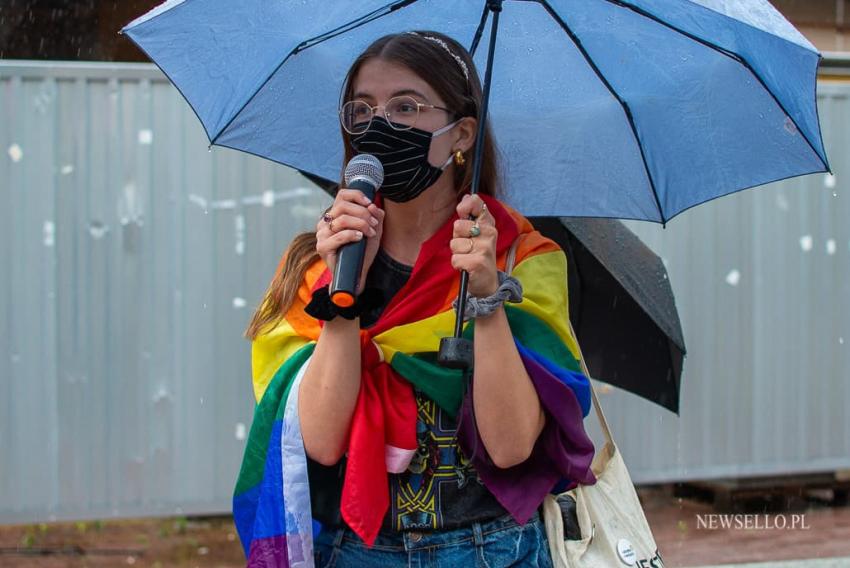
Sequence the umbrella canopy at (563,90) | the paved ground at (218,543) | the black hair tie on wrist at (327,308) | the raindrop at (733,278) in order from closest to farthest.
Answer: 1. the black hair tie on wrist at (327,308)
2. the umbrella canopy at (563,90)
3. the paved ground at (218,543)
4. the raindrop at (733,278)

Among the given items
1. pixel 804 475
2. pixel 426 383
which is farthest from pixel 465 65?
pixel 804 475

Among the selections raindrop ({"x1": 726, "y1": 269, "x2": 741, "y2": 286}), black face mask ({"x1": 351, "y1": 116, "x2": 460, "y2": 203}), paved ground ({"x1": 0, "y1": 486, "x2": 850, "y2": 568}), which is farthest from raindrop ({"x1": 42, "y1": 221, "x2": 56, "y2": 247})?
black face mask ({"x1": 351, "y1": 116, "x2": 460, "y2": 203})

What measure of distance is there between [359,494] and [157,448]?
14.0 feet

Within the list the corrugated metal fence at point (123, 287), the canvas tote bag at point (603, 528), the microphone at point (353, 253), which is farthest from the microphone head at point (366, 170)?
the corrugated metal fence at point (123, 287)

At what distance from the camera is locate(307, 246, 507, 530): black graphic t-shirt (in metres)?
2.31

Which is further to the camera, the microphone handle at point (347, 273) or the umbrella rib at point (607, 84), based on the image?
the umbrella rib at point (607, 84)

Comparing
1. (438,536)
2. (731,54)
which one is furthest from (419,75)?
(438,536)

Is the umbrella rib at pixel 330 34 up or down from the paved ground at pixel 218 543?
up

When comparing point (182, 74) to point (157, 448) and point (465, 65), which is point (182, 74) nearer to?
point (465, 65)

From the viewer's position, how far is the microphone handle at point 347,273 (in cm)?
204

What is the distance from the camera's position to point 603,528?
247 centimetres

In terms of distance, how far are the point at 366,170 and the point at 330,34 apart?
659 mm

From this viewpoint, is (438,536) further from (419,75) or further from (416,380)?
(419,75)

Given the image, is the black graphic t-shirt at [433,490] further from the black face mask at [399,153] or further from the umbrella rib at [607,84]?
the umbrella rib at [607,84]
